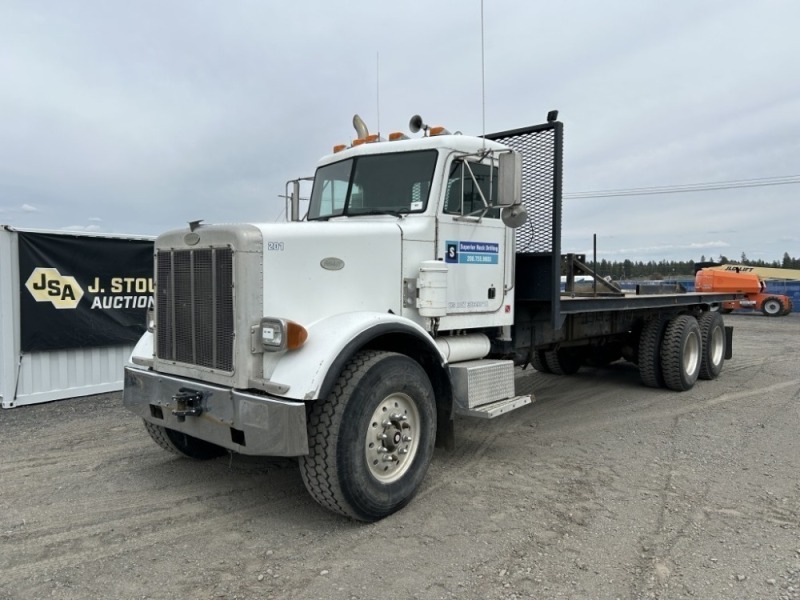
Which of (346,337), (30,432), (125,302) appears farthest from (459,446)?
(125,302)

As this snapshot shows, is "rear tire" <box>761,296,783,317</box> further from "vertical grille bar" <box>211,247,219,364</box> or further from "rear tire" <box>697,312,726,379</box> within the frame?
"vertical grille bar" <box>211,247,219,364</box>

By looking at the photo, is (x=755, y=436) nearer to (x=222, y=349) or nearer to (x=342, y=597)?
(x=342, y=597)

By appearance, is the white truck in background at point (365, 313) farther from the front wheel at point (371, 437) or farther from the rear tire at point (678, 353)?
the rear tire at point (678, 353)

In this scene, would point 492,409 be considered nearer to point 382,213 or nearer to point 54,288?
point 382,213

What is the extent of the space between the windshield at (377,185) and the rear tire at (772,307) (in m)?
24.7

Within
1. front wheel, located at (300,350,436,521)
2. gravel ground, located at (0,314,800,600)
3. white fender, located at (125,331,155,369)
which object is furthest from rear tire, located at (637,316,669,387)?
white fender, located at (125,331,155,369)

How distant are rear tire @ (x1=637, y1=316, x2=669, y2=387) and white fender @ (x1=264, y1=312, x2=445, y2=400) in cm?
539

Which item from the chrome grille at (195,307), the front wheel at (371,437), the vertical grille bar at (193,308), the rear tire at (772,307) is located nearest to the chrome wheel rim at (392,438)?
the front wheel at (371,437)

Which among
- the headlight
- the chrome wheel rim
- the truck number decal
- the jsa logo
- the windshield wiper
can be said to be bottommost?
the chrome wheel rim

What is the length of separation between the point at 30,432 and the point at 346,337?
430 cm

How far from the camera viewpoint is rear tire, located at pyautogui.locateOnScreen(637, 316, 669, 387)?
26.2 feet

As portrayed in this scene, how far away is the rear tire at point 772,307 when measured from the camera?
23.8 meters

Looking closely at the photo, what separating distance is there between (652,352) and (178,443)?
6.36 m

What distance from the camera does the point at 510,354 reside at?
223 inches
